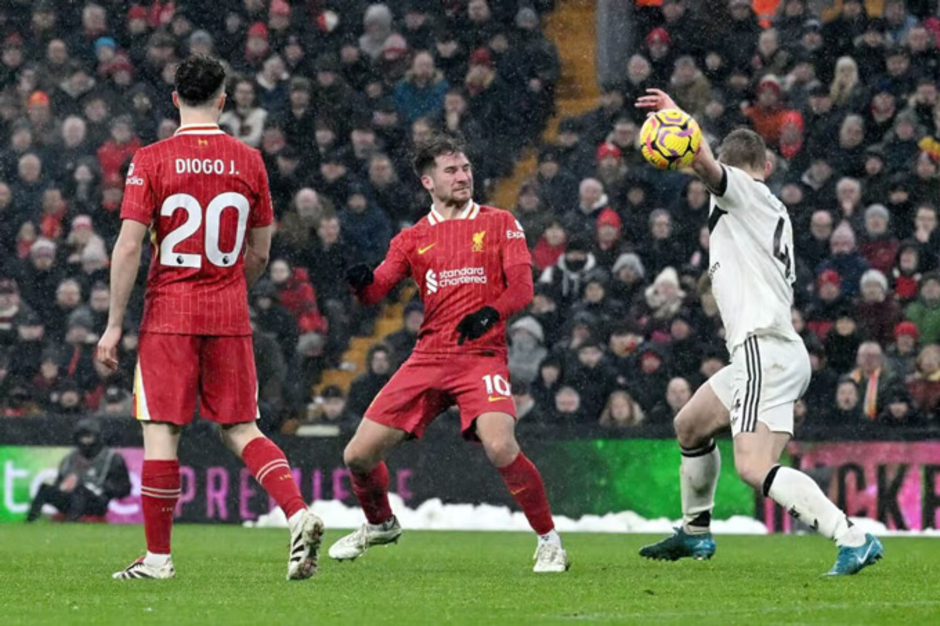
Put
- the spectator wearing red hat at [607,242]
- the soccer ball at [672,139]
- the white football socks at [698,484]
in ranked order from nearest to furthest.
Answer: the soccer ball at [672,139] < the white football socks at [698,484] < the spectator wearing red hat at [607,242]

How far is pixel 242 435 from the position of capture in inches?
332

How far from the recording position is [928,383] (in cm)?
1448

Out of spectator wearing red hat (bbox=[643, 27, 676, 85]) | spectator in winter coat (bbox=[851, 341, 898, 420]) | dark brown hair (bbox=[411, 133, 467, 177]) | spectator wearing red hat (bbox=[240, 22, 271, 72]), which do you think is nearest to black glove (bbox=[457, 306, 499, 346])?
dark brown hair (bbox=[411, 133, 467, 177])

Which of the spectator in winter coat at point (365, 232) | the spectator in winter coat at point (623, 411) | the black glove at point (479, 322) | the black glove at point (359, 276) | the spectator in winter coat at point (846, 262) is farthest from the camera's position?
the spectator in winter coat at point (365, 232)

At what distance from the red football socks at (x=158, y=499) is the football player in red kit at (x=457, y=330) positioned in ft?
4.28

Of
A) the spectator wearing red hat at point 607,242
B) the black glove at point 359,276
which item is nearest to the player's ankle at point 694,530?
the black glove at point 359,276

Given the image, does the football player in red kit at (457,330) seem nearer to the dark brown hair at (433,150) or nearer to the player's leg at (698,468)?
the dark brown hair at (433,150)

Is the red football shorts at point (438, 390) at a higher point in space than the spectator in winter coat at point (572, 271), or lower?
lower

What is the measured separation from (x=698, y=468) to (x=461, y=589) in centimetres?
201

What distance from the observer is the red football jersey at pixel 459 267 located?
922 cm

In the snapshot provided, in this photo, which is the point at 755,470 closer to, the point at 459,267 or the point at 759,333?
the point at 759,333

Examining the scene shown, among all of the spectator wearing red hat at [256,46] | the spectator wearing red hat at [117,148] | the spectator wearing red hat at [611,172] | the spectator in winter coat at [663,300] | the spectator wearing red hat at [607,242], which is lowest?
the spectator in winter coat at [663,300]

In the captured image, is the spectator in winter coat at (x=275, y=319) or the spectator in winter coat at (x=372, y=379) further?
the spectator in winter coat at (x=275, y=319)

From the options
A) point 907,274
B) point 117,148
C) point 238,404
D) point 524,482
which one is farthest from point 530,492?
point 117,148
